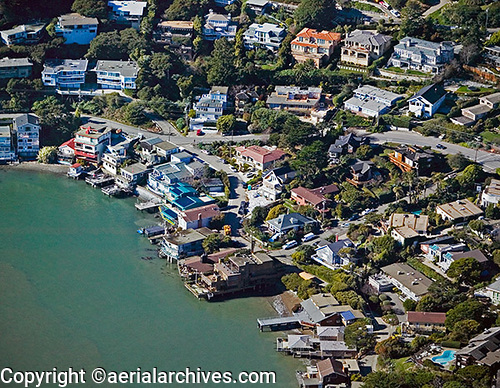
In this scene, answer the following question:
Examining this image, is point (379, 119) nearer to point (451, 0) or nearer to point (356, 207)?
point (356, 207)

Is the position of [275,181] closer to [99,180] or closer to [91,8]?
[99,180]

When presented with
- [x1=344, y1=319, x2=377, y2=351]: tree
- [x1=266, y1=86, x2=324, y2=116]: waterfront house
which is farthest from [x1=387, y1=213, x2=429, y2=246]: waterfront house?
[x1=266, y1=86, x2=324, y2=116]: waterfront house

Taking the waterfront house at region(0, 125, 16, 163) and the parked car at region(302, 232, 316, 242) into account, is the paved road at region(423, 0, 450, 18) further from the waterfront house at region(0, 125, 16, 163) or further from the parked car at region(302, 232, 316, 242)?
the waterfront house at region(0, 125, 16, 163)

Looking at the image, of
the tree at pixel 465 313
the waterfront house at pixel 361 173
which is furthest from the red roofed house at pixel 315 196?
the tree at pixel 465 313

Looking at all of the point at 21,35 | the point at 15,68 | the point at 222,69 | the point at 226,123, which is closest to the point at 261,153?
the point at 226,123

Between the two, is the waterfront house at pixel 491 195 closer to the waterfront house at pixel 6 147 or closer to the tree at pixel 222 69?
the tree at pixel 222 69
